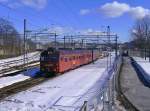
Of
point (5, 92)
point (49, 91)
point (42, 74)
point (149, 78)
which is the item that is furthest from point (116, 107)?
point (42, 74)

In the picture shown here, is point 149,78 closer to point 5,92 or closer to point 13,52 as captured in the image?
point 5,92

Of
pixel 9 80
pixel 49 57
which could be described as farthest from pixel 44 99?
pixel 49 57

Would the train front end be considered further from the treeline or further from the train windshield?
the treeline

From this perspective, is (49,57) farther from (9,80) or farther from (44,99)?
(44,99)

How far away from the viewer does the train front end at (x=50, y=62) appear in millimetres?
39094

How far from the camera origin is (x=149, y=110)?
20328mm

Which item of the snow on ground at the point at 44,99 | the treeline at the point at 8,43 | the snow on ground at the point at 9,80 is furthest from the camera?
the treeline at the point at 8,43

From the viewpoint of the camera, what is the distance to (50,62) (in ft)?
130

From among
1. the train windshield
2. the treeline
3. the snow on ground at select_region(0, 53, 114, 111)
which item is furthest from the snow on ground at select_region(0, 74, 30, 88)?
the treeline

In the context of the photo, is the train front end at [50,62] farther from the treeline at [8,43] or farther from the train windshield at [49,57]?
the treeline at [8,43]

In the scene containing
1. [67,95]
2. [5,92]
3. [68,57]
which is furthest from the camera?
[68,57]

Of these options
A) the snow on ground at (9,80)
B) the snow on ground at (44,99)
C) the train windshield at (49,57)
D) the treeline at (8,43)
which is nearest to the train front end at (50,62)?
the train windshield at (49,57)

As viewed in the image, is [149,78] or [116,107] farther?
[149,78]

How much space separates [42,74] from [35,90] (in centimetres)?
1390
